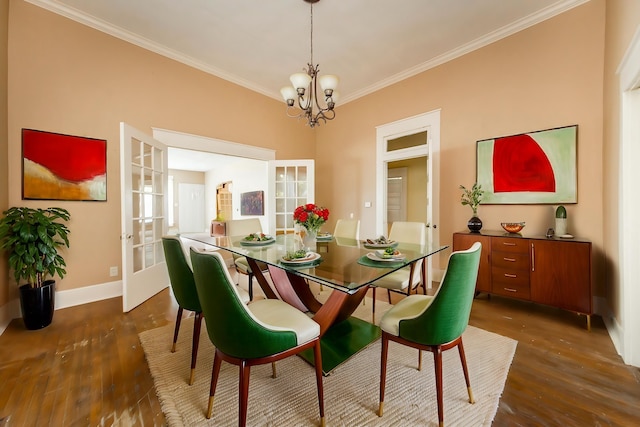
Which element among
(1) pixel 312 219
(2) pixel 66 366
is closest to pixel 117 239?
(2) pixel 66 366

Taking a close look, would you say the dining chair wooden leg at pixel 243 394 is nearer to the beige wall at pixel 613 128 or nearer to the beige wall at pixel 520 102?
the beige wall at pixel 613 128

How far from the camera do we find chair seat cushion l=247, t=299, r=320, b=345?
1257 mm

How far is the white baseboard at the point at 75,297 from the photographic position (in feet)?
7.73

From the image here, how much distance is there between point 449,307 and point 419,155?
3005 mm

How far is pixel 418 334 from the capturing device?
125 centimetres

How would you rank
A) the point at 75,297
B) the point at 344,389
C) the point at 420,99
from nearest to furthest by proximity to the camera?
the point at 344,389
the point at 75,297
the point at 420,99

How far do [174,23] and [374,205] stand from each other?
3.61 metres

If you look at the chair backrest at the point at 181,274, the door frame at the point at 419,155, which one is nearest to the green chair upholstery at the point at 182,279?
the chair backrest at the point at 181,274

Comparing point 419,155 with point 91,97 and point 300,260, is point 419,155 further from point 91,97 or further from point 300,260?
point 91,97

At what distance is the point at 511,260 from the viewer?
2.61 metres

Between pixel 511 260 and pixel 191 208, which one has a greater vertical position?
pixel 191 208

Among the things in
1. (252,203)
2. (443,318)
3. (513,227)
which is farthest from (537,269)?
(252,203)

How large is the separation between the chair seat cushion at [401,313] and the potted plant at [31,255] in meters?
3.01

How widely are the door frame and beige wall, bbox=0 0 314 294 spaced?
8.69ft
